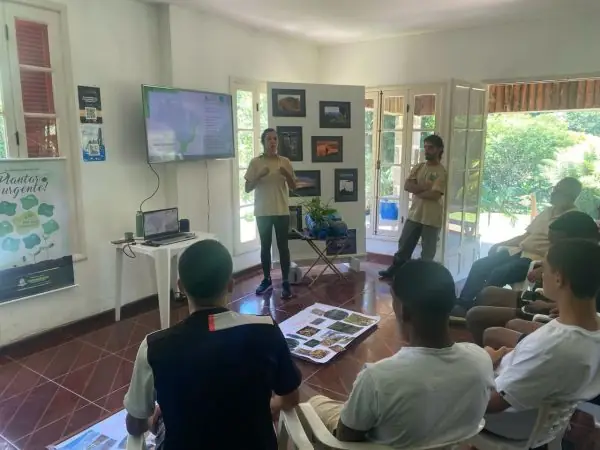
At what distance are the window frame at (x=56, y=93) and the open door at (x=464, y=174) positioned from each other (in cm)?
328

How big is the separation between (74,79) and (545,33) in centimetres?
421

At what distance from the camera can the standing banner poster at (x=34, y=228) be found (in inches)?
118

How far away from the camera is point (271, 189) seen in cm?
407

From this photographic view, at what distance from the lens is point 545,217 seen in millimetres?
3455

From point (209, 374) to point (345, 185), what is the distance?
396 cm

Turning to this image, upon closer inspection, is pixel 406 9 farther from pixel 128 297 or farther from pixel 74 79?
pixel 128 297

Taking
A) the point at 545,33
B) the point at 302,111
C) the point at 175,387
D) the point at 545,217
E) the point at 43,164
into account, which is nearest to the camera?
the point at 175,387

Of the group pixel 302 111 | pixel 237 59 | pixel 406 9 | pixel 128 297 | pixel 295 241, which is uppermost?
pixel 406 9

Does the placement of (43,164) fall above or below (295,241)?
above

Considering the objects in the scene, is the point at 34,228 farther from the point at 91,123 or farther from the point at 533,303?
the point at 533,303

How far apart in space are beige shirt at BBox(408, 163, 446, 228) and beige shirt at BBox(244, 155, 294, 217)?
130cm

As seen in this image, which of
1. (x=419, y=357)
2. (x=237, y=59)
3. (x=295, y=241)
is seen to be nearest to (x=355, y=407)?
(x=419, y=357)

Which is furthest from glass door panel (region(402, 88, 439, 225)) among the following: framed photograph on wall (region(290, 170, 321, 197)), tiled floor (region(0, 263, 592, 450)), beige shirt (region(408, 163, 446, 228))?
tiled floor (region(0, 263, 592, 450))

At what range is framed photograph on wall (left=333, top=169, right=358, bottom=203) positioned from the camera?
492 centimetres
